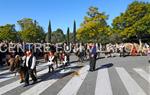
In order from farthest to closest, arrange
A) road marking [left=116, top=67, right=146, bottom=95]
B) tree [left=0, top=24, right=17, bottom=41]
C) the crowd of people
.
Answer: tree [left=0, top=24, right=17, bottom=41] < the crowd of people < road marking [left=116, top=67, right=146, bottom=95]

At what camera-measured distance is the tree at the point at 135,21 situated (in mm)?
71625

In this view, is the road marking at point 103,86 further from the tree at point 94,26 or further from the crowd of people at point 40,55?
the tree at point 94,26

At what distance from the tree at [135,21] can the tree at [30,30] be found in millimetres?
18225

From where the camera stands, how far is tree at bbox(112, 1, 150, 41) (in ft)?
235

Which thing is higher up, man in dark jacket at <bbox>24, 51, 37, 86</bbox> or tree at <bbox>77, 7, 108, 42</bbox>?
tree at <bbox>77, 7, 108, 42</bbox>

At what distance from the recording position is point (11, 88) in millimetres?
12680

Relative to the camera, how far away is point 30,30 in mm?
77688

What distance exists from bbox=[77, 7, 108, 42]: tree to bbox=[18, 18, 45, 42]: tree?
57.5ft

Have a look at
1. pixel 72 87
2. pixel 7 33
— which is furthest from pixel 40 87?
pixel 7 33

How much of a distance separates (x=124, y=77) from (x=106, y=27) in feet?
147

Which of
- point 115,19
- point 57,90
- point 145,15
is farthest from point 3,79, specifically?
point 115,19

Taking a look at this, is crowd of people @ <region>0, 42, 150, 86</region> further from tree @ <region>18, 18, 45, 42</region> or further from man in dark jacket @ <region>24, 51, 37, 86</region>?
tree @ <region>18, 18, 45, 42</region>

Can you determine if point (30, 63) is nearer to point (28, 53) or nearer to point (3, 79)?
point (28, 53)

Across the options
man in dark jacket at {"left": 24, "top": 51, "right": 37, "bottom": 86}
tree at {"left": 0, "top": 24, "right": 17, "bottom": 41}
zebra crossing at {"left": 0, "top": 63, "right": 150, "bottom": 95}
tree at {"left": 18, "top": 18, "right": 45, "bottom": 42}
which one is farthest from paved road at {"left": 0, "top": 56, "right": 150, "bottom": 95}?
tree at {"left": 0, "top": 24, "right": 17, "bottom": 41}
